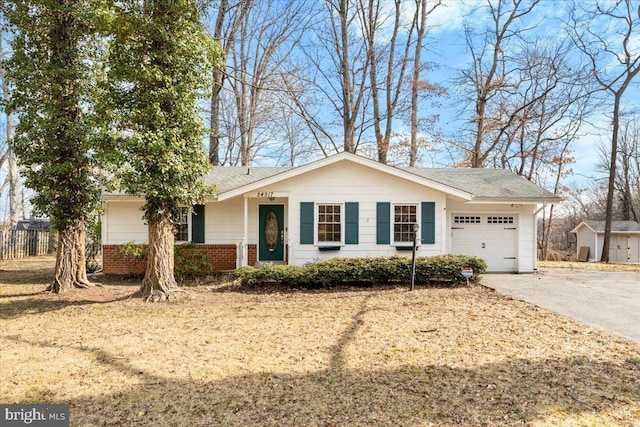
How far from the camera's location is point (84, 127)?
366 inches

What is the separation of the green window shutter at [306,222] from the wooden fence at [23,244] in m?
15.9

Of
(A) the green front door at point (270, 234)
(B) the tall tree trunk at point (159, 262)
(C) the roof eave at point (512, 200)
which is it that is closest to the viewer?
(B) the tall tree trunk at point (159, 262)

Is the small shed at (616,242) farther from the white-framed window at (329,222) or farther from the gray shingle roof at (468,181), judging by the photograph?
the white-framed window at (329,222)

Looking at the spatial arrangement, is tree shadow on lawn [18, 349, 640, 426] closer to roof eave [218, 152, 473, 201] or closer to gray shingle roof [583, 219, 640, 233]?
roof eave [218, 152, 473, 201]

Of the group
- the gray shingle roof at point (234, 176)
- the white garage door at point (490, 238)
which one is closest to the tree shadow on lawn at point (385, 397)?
the white garage door at point (490, 238)

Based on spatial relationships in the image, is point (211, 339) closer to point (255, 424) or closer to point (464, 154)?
point (255, 424)

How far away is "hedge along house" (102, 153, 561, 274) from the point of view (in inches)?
456

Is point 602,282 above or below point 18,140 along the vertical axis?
below

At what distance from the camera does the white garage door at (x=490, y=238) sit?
1269 cm

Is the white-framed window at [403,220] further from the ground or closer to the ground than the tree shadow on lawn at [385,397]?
further from the ground

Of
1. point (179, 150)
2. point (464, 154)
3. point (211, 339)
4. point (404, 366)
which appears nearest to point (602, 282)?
point (404, 366)

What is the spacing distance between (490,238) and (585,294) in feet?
13.6

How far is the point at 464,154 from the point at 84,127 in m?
20.0

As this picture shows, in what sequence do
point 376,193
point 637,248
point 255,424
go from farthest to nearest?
point 637,248 → point 376,193 → point 255,424
